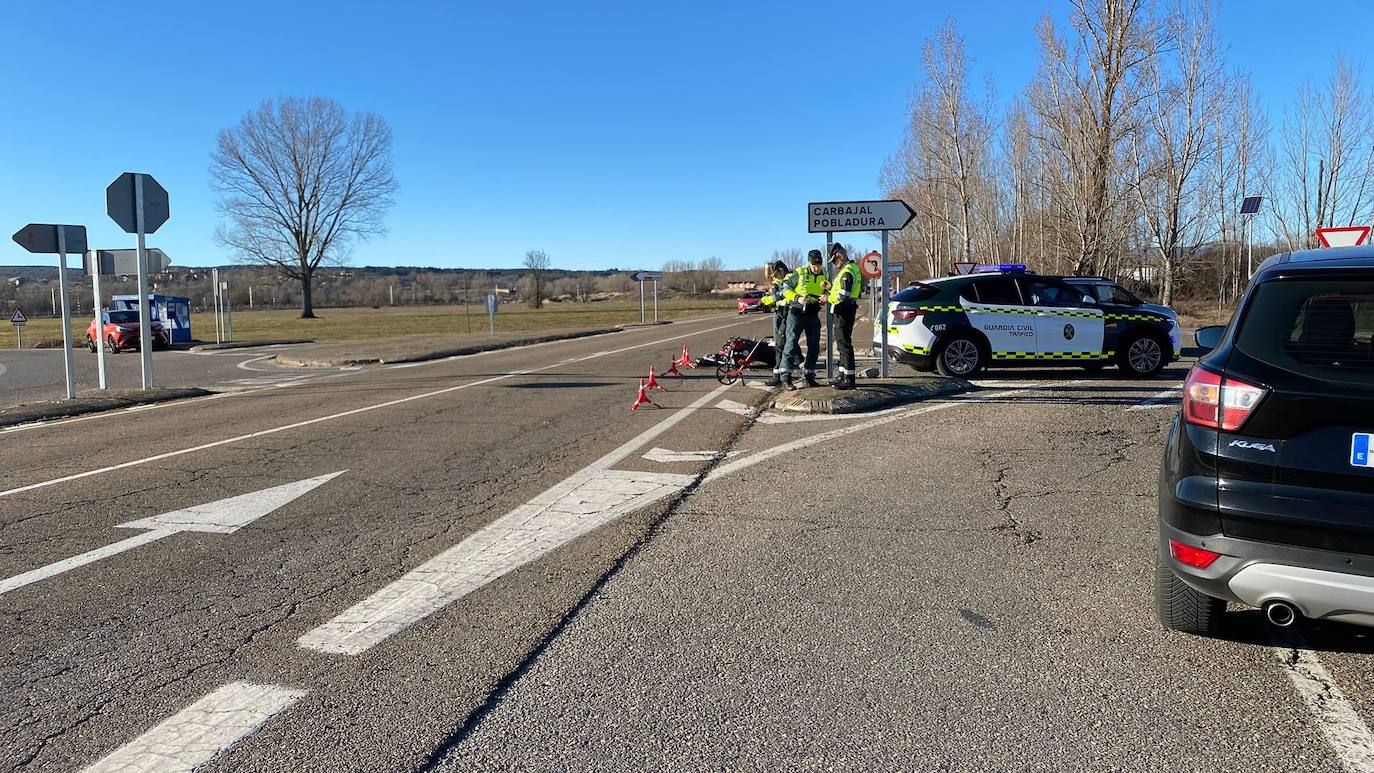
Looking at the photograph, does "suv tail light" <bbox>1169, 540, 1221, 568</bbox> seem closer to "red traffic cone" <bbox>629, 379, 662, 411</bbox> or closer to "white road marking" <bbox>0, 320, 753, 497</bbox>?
"white road marking" <bbox>0, 320, 753, 497</bbox>

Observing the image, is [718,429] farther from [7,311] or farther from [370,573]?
[7,311]

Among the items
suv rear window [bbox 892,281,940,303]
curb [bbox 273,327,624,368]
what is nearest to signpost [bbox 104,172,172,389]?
curb [bbox 273,327,624,368]

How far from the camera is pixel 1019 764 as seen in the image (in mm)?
2844

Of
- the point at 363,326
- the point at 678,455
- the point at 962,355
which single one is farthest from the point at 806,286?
the point at 363,326

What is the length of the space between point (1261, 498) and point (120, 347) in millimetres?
37309

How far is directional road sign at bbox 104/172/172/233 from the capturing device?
45.6 feet

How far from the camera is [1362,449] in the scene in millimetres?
3230

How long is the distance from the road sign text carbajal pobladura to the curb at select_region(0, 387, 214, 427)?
10.9 meters

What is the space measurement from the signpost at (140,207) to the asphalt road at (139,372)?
2970 millimetres

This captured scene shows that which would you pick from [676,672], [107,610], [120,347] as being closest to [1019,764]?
[676,672]

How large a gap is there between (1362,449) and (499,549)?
4.20 m

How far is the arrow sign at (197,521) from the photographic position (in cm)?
499

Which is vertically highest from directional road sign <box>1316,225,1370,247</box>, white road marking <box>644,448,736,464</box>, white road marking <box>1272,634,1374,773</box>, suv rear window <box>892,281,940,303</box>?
directional road sign <box>1316,225,1370,247</box>

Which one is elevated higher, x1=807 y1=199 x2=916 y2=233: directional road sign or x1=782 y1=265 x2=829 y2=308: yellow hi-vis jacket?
x1=807 y1=199 x2=916 y2=233: directional road sign
